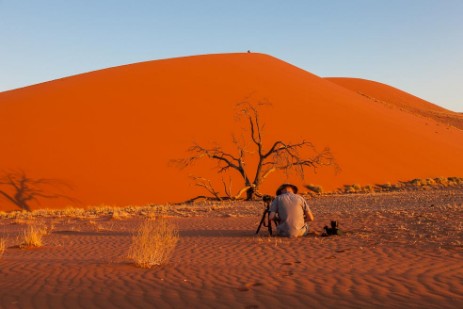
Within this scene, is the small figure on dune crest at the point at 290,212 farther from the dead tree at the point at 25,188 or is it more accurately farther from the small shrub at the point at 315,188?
the dead tree at the point at 25,188

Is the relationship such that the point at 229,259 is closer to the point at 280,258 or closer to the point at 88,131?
the point at 280,258

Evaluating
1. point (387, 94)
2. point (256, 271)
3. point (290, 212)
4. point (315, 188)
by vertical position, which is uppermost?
point (387, 94)

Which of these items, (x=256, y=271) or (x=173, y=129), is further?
(x=173, y=129)

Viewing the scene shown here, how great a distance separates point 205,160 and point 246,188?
815cm

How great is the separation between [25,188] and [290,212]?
63.5ft

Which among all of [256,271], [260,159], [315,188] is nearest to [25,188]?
[260,159]

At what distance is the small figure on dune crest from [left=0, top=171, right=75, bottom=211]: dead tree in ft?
55.6

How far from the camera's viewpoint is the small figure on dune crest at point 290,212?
9.07m

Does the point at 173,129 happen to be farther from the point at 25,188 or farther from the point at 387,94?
the point at 387,94

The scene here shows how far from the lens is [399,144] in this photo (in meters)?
33.2

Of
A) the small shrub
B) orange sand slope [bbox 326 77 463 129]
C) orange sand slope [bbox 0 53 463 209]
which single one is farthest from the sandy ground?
orange sand slope [bbox 326 77 463 129]

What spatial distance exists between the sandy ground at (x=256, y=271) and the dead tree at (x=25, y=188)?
1358cm

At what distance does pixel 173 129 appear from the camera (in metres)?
31.3

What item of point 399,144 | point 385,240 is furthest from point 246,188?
point 399,144
